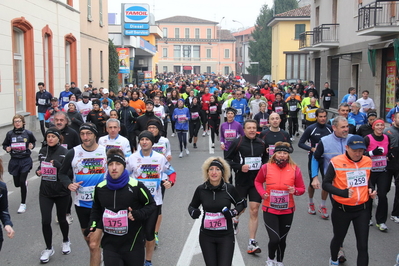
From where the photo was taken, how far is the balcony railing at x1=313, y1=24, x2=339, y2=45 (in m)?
28.3

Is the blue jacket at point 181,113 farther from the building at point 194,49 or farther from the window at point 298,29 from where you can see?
the building at point 194,49

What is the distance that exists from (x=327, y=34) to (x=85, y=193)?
2546cm

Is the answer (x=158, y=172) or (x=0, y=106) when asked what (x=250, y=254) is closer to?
(x=158, y=172)

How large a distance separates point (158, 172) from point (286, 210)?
1718 millimetres

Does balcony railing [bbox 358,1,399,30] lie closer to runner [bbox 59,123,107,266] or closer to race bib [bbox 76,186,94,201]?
runner [bbox 59,123,107,266]

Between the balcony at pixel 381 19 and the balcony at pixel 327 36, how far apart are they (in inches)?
300

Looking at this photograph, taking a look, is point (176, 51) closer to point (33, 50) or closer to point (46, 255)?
point (33, 50)

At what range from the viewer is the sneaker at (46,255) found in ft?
21.2

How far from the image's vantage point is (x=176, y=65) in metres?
114

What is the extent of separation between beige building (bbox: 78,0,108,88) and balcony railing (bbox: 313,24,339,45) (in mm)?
13844

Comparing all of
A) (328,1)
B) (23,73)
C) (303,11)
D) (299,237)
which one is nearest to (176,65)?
(303,11)

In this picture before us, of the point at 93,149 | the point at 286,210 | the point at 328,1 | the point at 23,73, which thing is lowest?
the point at 286,210

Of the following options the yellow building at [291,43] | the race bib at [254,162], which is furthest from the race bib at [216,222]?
the yellow building at [291,43]

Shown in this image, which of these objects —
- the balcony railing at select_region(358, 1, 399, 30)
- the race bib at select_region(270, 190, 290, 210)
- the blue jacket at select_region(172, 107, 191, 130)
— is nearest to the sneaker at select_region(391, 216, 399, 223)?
the race bib at select_region(270, 190, 290, 210)
